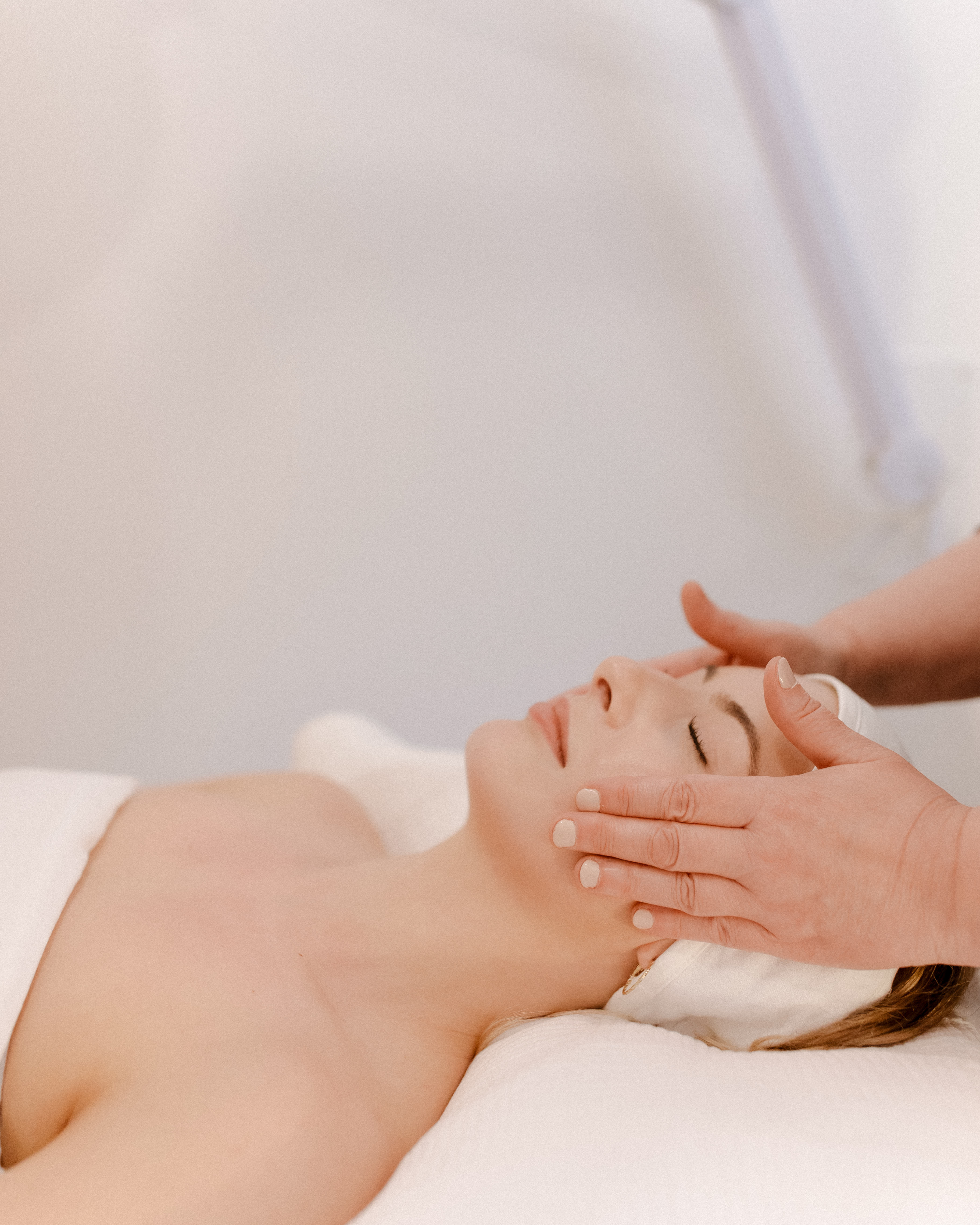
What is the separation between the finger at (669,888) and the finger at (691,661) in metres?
0.40

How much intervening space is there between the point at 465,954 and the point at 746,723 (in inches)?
13.4

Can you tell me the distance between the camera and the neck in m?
1.01

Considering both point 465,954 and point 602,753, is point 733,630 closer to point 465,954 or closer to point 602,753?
point 602,753

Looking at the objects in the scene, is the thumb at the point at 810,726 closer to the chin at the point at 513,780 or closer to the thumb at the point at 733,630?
the chin at the point at 513,780

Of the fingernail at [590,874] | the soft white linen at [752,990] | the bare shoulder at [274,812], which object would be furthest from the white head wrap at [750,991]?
the bare shoulder at [274,812]

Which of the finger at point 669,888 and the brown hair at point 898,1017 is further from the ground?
the finger at point 669,888

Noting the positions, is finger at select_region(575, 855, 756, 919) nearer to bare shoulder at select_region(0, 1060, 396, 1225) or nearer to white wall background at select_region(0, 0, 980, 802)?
bare shoulder at select_region(0, 1060, 396, 1225)

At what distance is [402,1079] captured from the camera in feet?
3.20

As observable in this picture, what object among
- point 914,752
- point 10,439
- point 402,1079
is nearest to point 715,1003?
point 402,1079

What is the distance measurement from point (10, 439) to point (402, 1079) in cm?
126

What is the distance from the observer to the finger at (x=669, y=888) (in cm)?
83

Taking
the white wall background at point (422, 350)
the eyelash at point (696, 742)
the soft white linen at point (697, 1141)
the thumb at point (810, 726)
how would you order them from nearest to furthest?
the soft white linen at point (697, 1141) → the thumb at point (810, 726) → the eyelash at point (696, 742) → the white wall background at point (422, 350)

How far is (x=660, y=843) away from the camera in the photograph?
0.84 meters

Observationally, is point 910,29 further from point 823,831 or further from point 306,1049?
point 306,1049
